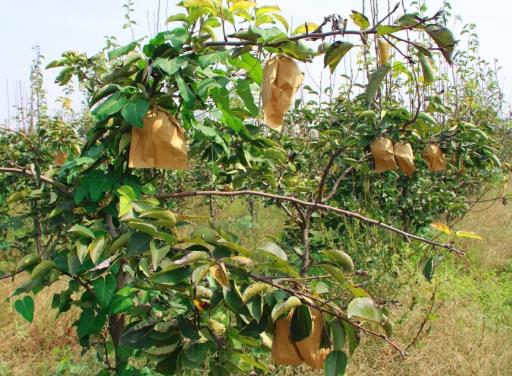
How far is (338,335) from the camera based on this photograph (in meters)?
0.83

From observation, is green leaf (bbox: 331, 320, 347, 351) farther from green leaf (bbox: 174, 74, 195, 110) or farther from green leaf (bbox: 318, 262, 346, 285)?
green leaf (bbox: 174, 74, 195, 110)

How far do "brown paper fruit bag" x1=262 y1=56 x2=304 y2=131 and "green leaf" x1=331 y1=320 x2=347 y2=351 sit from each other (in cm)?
36

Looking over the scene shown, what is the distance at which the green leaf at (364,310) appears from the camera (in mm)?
727

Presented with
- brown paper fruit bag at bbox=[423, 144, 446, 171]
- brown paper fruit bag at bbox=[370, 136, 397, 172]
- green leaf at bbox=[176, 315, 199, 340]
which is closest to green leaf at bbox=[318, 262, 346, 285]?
green leaf at bbox=[176, 315, 199, 340]

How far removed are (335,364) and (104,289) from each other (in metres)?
0.44

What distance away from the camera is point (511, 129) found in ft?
22.3

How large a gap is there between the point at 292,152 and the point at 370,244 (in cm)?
75

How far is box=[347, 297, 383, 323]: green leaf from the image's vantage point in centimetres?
73

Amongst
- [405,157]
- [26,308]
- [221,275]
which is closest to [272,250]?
[221,275]

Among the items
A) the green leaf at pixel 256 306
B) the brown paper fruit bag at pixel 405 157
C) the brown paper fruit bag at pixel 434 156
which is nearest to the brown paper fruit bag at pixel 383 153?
the brown paper fruit bag at pixel 405 157

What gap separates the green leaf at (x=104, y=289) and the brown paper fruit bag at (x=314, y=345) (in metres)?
0.36

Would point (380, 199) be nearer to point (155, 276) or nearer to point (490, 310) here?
point (490, 310)

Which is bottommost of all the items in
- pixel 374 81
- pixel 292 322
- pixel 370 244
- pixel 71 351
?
pixel 71 351

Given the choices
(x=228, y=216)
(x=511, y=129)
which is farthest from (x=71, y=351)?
(x=511, y=129)
